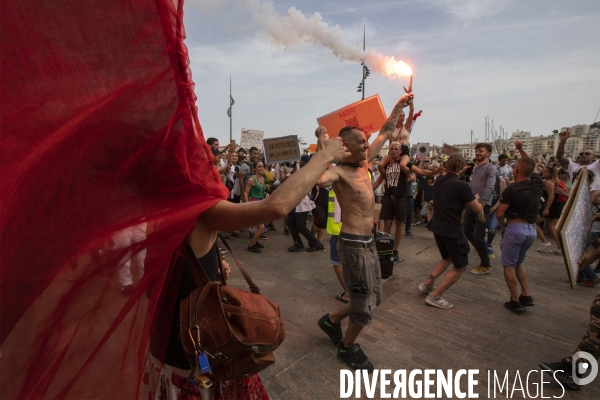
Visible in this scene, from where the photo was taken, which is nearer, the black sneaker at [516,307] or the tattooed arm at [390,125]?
the tattooed arm at [390,125]

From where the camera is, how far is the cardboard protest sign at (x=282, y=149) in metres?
8.66

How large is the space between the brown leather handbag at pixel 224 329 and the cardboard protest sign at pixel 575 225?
317 centimetres

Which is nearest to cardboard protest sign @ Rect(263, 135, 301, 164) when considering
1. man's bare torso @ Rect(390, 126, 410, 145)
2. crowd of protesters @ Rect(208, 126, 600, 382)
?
crowd of protesters @ Rect(208, 126, 600, 382)

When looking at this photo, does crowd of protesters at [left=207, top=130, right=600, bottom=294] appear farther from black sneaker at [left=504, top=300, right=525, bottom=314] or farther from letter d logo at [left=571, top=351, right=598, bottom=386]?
letter d logo at [left=571, top=351, right=598, bottom=386]

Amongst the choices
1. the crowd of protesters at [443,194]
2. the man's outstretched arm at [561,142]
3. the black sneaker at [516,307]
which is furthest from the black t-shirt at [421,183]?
the black sneaker at [516,307]

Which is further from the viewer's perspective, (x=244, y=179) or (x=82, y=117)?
(x=244, y=179)

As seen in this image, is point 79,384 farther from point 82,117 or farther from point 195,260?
point 82,117

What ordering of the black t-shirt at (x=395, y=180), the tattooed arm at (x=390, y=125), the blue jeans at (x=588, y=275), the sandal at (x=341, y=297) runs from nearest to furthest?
1. the tattooed arm at (x=390, y=125)
2. the sandal at (x=341, y=297)
3. the blue jeans at (x=588, y=275)
4. the black t-shirt at (x=395, y=180)

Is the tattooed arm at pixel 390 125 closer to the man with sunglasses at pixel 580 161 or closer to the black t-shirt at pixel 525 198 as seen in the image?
the black t-shirt at pixel 525 198

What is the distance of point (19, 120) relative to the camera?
0.85 m

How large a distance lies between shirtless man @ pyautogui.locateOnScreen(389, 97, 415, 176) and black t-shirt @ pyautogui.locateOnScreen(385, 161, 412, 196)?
204 mm

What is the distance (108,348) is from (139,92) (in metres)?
0.82

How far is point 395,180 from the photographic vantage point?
6.68 meters

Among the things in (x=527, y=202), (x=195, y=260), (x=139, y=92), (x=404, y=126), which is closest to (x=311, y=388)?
(x=195, y=260)
